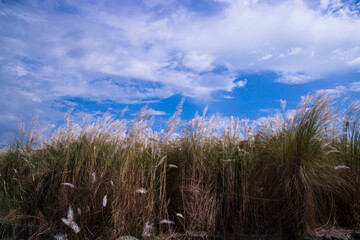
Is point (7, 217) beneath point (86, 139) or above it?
beneath

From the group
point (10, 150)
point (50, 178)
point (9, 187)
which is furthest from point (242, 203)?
point (10, 150)

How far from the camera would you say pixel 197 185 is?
368 cm

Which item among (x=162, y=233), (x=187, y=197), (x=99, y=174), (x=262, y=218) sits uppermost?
(x=99, y=174)

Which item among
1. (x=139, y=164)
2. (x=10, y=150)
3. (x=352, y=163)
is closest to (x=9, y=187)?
(x=10, y=150)

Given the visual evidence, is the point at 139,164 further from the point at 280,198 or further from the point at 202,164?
the point at 280,198

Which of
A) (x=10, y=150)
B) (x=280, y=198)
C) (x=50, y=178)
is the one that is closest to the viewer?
(x=280, y=198)

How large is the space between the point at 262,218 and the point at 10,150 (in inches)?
222

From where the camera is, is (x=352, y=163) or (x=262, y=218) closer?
(x=262, y=218)

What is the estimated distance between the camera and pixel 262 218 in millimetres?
3725

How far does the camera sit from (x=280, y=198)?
360 cm

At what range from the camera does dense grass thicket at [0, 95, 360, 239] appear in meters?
3.42

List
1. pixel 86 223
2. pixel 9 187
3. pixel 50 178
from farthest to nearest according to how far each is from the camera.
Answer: pixel 9 187 → pixel 50 178 → pixel 86 223

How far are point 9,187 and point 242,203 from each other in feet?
14.9

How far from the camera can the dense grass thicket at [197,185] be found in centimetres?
342
